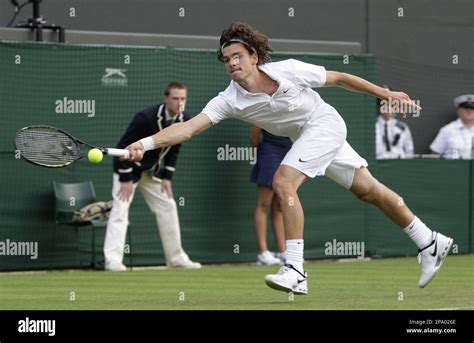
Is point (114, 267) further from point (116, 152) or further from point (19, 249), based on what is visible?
point (116, 152)

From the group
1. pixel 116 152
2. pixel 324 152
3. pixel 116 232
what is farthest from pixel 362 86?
pixel 116 232

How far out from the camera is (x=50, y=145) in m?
9.35

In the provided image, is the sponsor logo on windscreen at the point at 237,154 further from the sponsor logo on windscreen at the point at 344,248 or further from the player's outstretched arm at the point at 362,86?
the player's outstretched arm at the point at 362,86

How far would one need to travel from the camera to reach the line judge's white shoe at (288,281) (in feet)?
31.2

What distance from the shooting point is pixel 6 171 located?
14.1 m

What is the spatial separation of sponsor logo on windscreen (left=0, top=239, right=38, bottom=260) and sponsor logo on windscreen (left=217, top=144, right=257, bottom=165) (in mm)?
2585

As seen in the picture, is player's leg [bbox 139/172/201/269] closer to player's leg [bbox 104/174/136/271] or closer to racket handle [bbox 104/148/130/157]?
player's leg [bbox 104/174/136/271]

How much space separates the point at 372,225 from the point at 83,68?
4.42 meters

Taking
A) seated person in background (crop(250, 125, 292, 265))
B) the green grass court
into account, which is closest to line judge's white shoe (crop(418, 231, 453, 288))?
the green grass court
